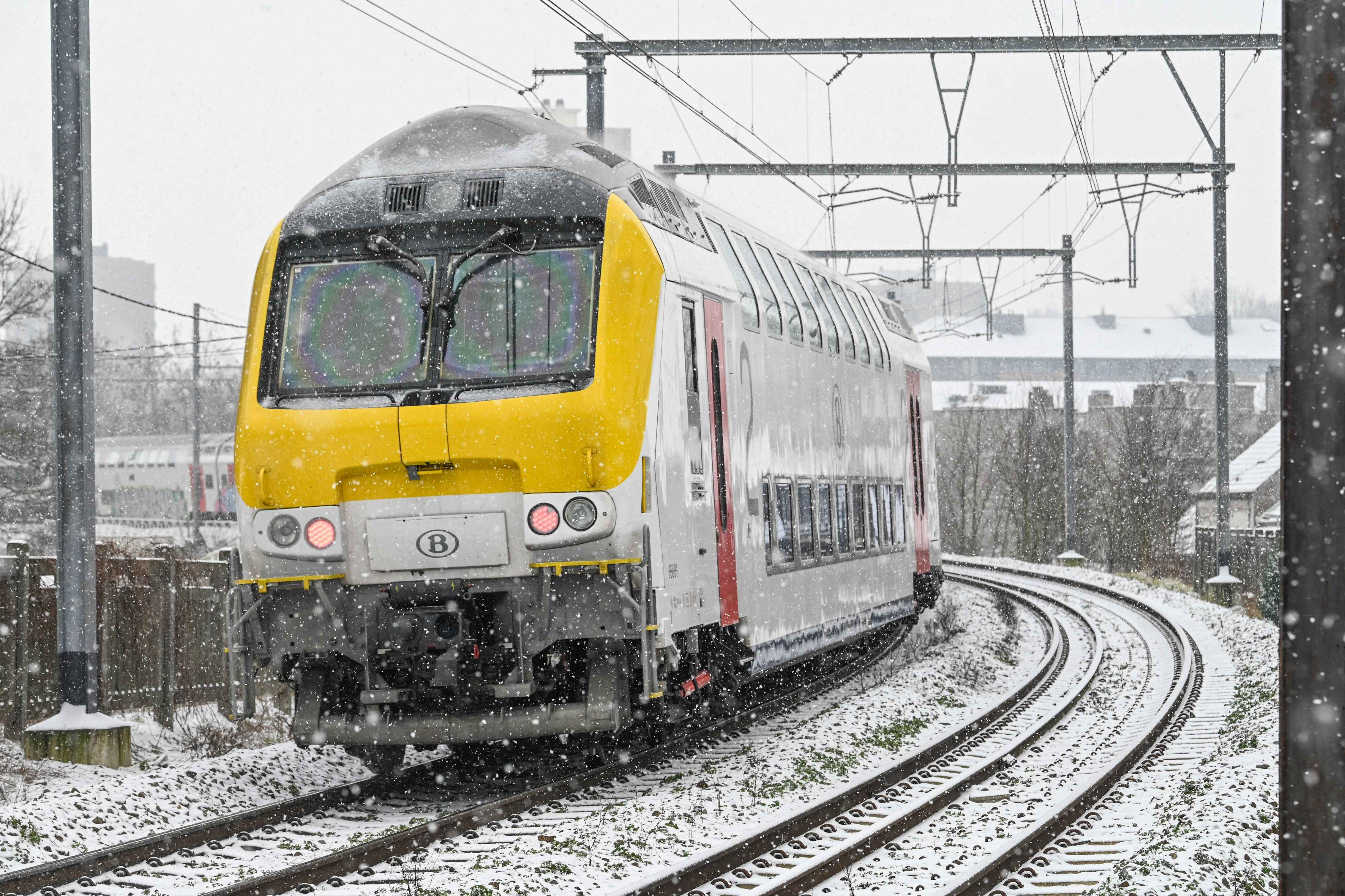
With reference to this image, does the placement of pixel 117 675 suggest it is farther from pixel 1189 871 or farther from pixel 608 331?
pixel 1189 871

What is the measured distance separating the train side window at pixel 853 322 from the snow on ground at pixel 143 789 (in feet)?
23.8

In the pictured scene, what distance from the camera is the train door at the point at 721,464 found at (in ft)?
36.7

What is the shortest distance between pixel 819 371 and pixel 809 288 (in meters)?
0.97

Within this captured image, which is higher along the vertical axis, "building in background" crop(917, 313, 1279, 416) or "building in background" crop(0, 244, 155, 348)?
"building in background" crop(0, 244, 155, 348)

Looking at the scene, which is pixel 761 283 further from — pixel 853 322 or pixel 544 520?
pixel 544 520

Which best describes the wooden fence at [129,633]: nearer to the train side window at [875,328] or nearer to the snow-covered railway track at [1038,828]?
the snow-covered railway track at [1038,828]

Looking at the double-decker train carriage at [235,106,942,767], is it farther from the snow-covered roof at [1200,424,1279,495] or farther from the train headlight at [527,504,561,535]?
the snow-covered roof at [1200,424,1279,495]

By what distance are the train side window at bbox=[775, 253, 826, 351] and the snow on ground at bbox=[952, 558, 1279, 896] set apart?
4860mm

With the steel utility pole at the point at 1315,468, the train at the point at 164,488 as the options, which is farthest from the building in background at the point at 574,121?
the steel utility pole at the point at 1315,468

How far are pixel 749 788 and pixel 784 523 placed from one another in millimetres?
3519

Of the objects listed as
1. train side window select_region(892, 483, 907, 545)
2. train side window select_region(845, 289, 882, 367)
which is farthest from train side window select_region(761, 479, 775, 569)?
train side window select_region(892, 483, 907, 545)

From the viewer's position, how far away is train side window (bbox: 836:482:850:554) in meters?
15.2

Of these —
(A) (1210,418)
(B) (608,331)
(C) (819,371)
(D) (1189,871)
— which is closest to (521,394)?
(B) (608,331)

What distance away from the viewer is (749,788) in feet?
33.2
